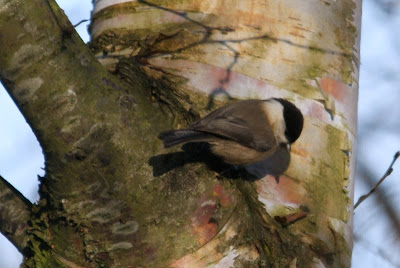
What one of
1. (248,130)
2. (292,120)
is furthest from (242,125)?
(292,120)

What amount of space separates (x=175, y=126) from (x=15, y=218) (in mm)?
534

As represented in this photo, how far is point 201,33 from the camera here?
215cm

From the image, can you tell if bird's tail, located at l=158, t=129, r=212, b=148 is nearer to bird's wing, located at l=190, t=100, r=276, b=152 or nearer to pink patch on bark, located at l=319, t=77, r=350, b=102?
bird's wing, located at l=190, t=100, r=276, b=152

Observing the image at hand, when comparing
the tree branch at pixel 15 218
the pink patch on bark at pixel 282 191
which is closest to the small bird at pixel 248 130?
the pink patch on bark at pixel 282 191

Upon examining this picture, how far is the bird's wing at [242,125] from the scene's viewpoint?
2.10m

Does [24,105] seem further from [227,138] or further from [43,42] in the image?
[227,138]

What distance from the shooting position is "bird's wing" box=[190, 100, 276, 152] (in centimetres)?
210

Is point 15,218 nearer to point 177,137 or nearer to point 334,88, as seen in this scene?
point 177,137

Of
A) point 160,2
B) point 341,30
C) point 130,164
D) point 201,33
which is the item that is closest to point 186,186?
point 130,164

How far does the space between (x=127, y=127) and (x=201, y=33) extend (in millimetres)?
607

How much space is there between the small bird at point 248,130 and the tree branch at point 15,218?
1.66ft

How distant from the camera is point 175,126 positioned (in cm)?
181

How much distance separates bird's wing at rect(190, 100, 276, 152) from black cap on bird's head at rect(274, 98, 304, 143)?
0.09 metres

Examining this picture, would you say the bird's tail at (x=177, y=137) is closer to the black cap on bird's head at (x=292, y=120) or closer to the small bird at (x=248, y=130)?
the small bird at (x=248, y=130)
